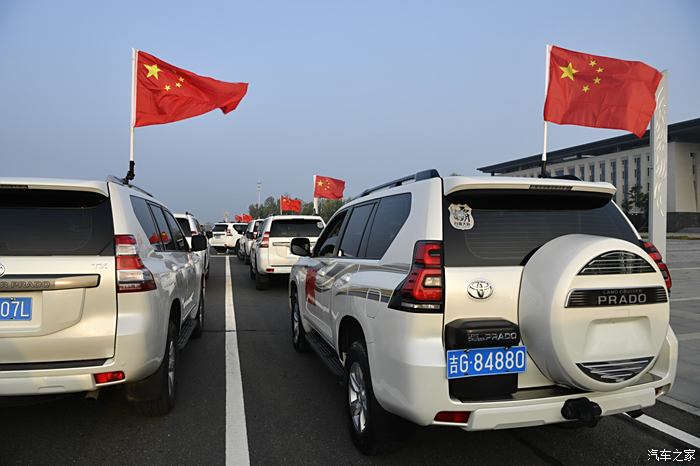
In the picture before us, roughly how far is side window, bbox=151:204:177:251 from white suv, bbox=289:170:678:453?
2.59 m

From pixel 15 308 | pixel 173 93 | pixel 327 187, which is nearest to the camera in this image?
pixel 15 308

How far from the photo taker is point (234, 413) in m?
3.88

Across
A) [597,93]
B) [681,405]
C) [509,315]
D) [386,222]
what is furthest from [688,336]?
[386,222]

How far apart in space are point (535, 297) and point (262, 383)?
2.95 meters

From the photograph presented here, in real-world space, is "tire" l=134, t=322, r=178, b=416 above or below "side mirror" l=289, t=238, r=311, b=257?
below

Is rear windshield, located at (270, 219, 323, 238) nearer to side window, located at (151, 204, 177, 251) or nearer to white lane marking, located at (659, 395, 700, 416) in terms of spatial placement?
side window, located at (151, 204, 177, 251)

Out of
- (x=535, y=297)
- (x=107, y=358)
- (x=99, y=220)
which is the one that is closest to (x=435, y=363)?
(x=535, y=297)

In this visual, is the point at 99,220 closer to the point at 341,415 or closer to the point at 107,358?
the point at 107,358

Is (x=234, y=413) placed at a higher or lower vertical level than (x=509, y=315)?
lower

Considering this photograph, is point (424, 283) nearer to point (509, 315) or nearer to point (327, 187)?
point (509, 315)

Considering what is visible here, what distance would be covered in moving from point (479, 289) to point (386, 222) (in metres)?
0.97

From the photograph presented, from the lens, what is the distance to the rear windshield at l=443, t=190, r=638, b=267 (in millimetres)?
2752

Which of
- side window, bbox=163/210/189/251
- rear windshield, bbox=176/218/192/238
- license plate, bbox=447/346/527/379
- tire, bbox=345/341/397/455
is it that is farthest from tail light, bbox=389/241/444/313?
rear windshield, bbox=176/218/192/238

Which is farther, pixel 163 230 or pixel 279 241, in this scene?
pixel 279 241
